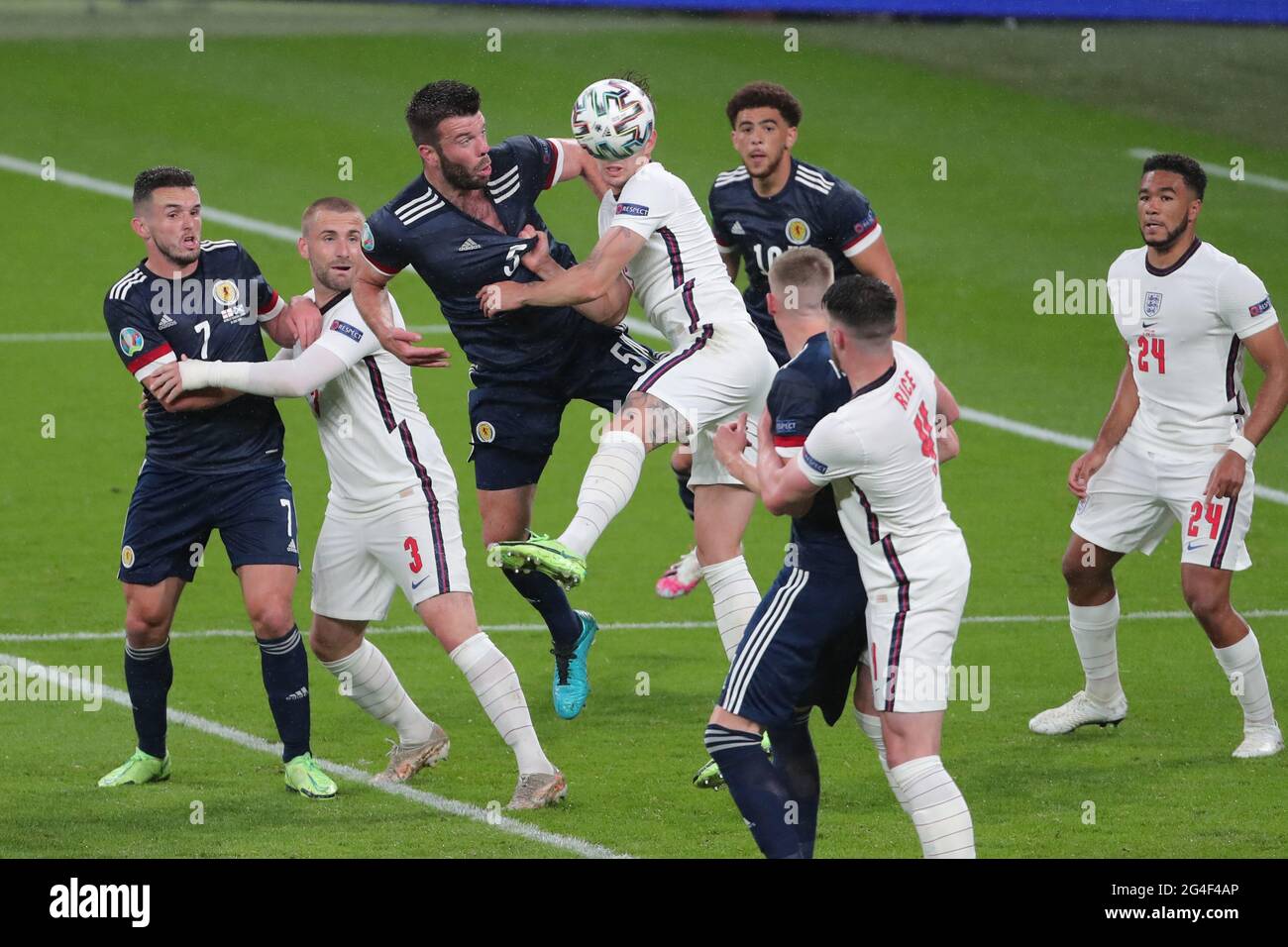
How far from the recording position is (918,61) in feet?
92.0

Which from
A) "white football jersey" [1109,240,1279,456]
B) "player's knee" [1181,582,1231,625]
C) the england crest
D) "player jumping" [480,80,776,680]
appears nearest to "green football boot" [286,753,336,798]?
"player jumping" [480,80,776,680]

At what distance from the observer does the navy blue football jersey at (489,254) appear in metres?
9.19

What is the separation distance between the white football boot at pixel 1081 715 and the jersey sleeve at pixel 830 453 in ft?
10.9

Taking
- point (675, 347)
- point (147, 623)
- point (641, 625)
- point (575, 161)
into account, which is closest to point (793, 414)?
point (675, 347)

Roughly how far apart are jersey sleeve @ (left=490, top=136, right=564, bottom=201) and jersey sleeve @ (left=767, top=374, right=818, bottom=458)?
7.49 feet

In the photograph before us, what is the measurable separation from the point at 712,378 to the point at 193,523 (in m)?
2.27

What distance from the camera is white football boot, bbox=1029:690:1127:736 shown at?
10047mm

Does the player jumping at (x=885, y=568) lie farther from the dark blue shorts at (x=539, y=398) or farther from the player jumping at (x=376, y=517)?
the dark blue shorts at (x=539, y=398)

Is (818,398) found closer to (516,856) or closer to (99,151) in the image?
(516,856)

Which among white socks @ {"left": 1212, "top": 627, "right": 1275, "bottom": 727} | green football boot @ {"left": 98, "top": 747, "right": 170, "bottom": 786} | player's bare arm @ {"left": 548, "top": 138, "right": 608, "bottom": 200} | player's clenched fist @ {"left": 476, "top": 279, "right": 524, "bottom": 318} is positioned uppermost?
player's bare arm @ {"left": 548, "top": 138, "right": 608, "bottom": 200}

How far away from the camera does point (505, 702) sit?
8.90m

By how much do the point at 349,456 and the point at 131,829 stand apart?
70.2 inches

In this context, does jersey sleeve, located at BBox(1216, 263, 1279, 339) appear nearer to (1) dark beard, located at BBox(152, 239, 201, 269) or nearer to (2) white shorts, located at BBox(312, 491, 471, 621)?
(2) white shorts, located at BBox(312, 491, 471, 621)

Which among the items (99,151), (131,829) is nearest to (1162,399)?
(131,829)
